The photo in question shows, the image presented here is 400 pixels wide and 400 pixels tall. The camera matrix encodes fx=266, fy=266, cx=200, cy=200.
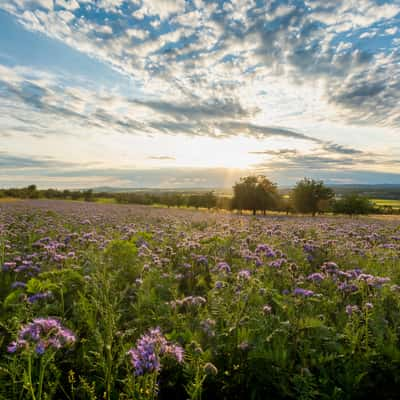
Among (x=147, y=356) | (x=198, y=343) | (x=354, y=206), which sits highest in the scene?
(x=147, y=356)

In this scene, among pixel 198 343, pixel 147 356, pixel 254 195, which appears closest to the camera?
pixel 147 356

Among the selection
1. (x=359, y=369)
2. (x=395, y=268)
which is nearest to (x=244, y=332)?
(x=359, y=369)

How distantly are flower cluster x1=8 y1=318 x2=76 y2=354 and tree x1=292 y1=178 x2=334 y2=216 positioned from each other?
5221 centimetres

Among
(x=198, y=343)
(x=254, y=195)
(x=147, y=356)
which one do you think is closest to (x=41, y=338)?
(x=147, y=356)

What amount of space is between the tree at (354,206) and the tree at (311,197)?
10.4ft

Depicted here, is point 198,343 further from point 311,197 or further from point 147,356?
point 311,197

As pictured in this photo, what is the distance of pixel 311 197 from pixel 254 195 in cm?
1088

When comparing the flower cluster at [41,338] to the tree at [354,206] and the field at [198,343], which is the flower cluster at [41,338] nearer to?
the field at [198,343]

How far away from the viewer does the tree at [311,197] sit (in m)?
49.8

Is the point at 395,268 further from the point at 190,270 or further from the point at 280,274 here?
the point at 190,270

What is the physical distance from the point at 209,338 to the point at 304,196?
→ 51605 millimetres

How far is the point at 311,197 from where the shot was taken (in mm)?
50281

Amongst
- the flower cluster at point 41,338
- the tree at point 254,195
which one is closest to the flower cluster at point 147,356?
the flower cluster at point 41,338

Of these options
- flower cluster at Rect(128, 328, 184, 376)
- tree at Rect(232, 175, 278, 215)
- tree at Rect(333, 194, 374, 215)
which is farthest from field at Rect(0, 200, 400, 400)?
tree at Rect(333, 194, 374, 215)
